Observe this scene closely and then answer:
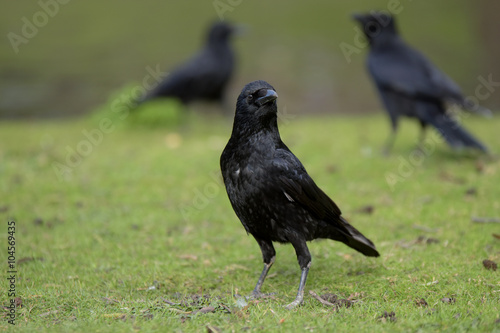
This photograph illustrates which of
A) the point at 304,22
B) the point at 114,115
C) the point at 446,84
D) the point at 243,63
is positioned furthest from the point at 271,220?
the point at 304,22

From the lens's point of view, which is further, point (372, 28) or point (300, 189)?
point (372, 28)

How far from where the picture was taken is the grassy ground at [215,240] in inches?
137

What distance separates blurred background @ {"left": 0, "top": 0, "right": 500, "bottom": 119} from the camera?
44.3 feet

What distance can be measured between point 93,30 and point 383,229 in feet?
52.1

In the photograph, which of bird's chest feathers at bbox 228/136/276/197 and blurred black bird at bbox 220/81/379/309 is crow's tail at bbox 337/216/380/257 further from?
bird's chest feathers at bbox 228/136/276/197

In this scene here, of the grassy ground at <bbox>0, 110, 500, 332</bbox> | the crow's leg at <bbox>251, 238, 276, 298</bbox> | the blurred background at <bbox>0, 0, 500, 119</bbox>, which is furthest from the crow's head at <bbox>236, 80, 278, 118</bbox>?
the blurred background at <bbox>0, 0, 500, 119</bbox>

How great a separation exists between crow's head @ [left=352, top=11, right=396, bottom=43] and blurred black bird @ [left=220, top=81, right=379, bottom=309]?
13.9 feet

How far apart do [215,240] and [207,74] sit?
15.9 ft

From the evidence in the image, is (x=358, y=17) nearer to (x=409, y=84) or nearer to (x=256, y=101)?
(x=409, y=84)

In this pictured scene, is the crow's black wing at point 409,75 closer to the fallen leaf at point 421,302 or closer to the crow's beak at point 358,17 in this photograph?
the crow's beak at point 358,17

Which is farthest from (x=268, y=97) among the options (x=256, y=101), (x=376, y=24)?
(x=376, y=24)

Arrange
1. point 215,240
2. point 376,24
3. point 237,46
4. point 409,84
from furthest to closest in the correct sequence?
point 237,46, point 376,24, point 409,84, point 215,240

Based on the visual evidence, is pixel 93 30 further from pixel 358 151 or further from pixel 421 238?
pixel 421 238

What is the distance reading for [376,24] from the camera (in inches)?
302
